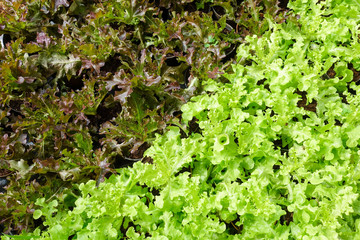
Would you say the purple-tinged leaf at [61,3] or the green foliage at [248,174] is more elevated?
the purple-tinged leaf at [61,3]

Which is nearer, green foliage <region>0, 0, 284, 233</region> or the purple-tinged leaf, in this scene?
green foliage <region>0, 0, 284, 233</region>

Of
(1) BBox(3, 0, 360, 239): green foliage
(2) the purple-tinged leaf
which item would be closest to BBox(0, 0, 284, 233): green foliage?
(2) the purple-tinged leaf

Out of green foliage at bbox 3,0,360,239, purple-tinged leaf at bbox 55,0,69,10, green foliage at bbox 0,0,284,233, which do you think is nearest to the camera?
green foliage at bbox 3,0,360,239

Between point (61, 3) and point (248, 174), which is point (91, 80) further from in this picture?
point (248, 174)

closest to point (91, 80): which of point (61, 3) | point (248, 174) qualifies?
point (61, 3)

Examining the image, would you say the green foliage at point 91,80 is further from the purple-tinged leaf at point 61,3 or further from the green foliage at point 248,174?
the green foliage at point 248,174

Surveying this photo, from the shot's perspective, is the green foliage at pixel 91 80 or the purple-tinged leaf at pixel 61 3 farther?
the purple-tinged leaf at pixel 61 3

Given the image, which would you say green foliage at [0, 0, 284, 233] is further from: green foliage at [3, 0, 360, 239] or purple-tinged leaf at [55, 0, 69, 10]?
green foliage at [3, 0, 360, 239]

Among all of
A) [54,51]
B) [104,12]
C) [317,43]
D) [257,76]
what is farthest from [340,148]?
[54,51]

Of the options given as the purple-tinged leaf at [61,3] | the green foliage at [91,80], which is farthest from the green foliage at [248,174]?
the purple-tinged leaf at [61,3]
